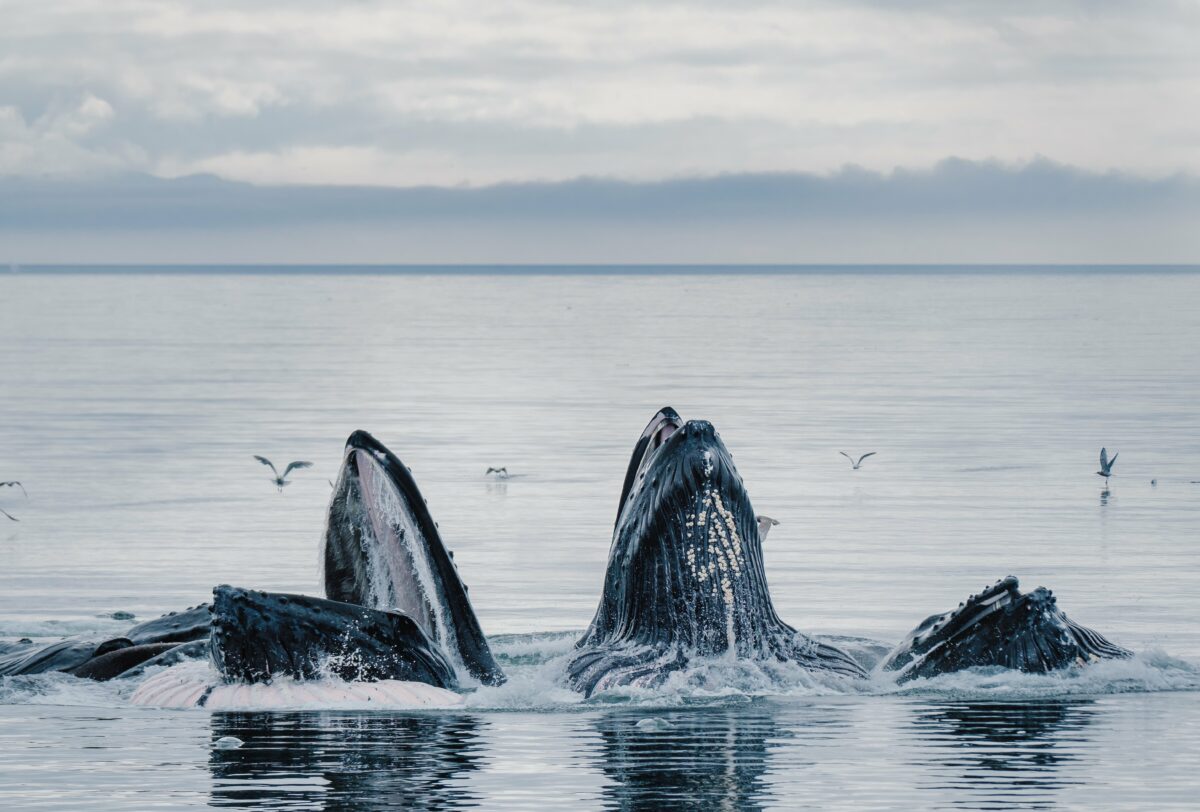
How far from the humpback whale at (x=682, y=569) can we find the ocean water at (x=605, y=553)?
25 cm

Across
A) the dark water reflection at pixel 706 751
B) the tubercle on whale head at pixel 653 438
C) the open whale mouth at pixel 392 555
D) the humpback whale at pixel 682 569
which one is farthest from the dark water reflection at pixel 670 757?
the tubercle on whale head at pixel 653 438

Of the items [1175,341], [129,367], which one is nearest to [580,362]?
[129,367]

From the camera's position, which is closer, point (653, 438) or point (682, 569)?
point (682, 569)

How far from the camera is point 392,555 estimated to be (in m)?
12.4

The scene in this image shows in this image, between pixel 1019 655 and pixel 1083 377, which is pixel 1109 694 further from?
pixel 1083 377

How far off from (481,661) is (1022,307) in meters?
153

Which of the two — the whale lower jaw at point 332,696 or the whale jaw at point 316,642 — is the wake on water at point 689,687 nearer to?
the whale lower jaw at point 332,696

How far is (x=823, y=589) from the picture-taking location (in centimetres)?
2069

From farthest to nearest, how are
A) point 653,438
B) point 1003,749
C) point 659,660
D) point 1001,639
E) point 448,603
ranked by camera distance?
point 1001,639
point 653,438
point 448,603
point 659,660
point 1003,749

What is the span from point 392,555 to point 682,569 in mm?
1729

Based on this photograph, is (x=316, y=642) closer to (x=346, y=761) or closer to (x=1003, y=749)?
(x=346, y=761)

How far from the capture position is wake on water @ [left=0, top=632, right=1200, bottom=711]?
12.4 m

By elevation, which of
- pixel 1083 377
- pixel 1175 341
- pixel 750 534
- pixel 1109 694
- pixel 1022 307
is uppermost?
pixel 1022 307

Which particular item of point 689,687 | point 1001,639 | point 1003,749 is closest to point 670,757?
point 689,687
